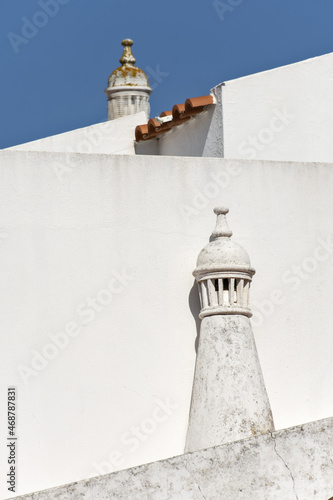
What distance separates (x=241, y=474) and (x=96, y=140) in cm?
935

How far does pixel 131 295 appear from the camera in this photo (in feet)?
34.7

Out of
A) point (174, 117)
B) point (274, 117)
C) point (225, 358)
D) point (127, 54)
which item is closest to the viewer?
point (225, 358)

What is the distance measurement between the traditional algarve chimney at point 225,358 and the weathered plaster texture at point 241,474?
220cm

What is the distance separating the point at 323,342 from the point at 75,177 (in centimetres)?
328

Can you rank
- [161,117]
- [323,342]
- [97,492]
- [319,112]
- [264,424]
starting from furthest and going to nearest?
1. [161,117]
2. [319,112]
3. [323,342]
4. [264,424]
5. [97,492]

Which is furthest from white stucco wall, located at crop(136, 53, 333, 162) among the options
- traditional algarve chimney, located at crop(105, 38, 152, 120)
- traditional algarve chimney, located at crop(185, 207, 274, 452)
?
traditional algarve chimney, located at crop(105, 38, 152, 120)

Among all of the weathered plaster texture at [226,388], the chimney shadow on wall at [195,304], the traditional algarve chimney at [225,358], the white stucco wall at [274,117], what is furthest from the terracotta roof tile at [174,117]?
the weathered plaster texture at [226,388]

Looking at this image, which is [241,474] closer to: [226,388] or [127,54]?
[226,388]

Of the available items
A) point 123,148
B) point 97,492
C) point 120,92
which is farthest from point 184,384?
point 120,92

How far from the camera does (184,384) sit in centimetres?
1060

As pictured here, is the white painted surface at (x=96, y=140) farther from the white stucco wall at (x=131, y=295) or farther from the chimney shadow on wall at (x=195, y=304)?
the chimney shadow on wall at (x=195, y=304)

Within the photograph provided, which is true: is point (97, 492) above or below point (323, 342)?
below

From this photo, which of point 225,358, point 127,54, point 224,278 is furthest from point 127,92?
point 225,358

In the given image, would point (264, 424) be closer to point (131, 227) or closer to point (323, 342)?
point (323, 342)
